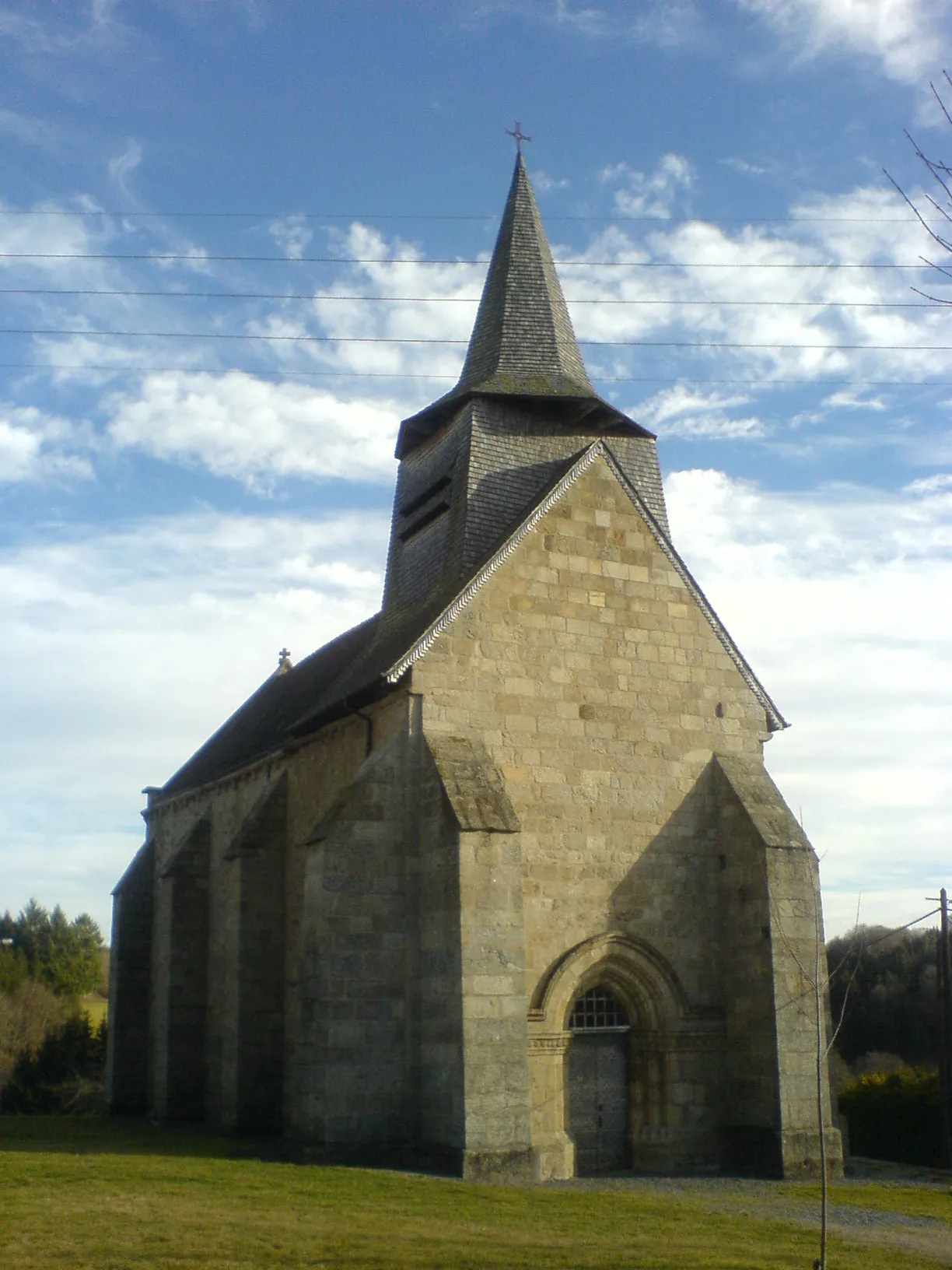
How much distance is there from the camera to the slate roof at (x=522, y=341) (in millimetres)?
22031

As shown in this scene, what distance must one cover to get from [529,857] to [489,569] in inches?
172

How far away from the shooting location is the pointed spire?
73.4 ft

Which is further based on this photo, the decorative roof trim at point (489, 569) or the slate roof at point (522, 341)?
the slate roof at point (522, 341)

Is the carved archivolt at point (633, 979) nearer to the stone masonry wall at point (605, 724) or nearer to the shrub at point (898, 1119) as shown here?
the stone masonry wall at point (605, 724)

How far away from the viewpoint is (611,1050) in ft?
61.1

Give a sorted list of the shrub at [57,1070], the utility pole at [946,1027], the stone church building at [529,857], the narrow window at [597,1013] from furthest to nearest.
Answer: the shrub at [57,1070]
the utility pole at [946,1027]
the narrow window at [597,1013]
the stone church building at [529,857]

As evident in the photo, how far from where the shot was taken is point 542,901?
1800 centimetres

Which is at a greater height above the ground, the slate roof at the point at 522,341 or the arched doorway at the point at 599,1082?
the slate roof at the point at 522,341

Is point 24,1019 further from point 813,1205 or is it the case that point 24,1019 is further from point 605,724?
point 813,1205

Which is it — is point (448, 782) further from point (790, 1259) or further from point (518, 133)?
point (518, 133)

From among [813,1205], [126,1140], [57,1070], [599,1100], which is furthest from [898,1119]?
[57,1070]

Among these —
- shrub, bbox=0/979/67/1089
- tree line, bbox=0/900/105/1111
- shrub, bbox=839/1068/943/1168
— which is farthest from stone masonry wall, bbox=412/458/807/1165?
shrub, bbox=0/979/67/1089

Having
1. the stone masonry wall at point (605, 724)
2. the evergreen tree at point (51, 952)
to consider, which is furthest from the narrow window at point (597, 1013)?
the evergreen tree at point (51, 952)

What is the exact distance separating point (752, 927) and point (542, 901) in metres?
3.32
